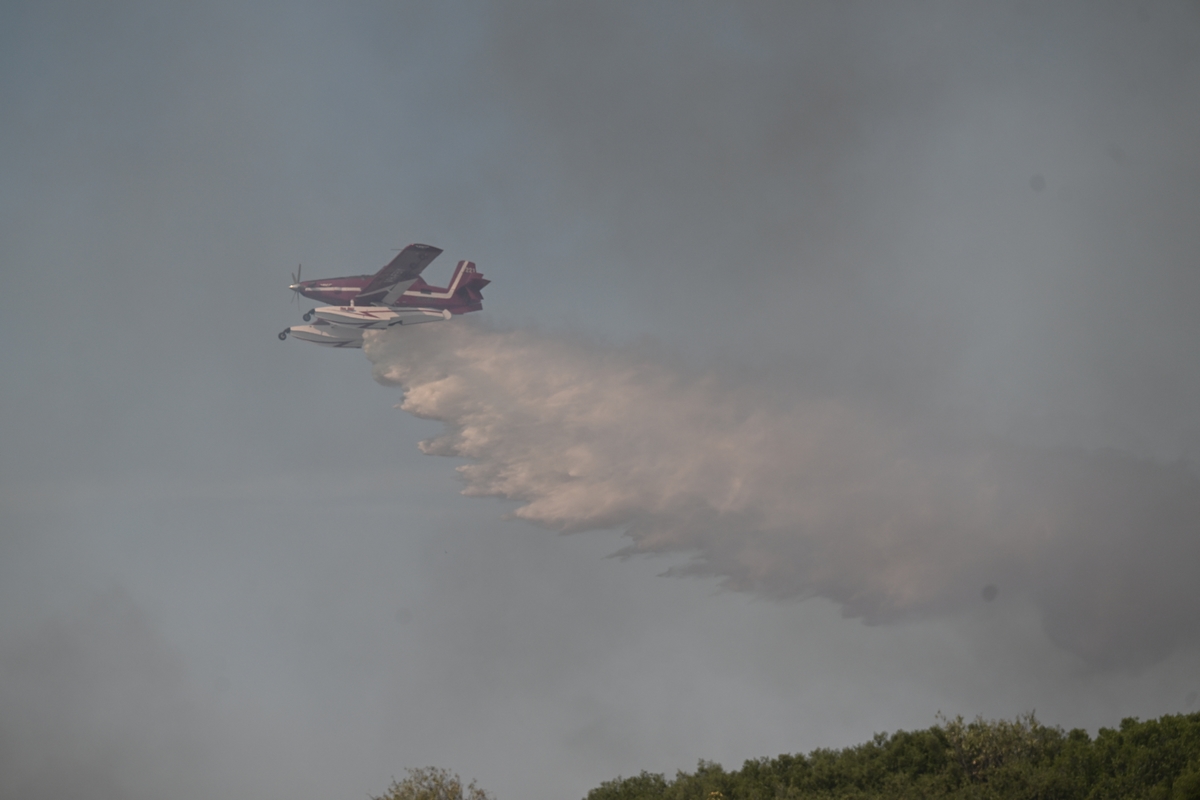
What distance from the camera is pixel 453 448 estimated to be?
69.4 m

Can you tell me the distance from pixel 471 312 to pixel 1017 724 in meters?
47.9

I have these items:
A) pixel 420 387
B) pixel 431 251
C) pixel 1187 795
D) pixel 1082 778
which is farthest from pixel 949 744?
pixel 431 251

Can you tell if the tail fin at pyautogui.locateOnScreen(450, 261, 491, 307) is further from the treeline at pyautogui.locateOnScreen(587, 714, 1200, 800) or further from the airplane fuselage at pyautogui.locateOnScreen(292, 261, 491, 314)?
the treeline at pyautogui.locateOnScreen(587, 714, 1200, 800)

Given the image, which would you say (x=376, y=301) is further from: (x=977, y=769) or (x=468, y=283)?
(x=977, y=769)

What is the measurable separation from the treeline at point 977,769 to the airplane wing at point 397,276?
38706mm

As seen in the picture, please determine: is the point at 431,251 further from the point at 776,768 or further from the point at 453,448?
the point at 776,768

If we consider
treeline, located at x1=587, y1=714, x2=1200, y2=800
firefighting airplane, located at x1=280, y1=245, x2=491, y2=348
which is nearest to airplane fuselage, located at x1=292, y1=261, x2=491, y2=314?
firefighting airplane, located at x1=280, y1=245, x2=491, y2=348

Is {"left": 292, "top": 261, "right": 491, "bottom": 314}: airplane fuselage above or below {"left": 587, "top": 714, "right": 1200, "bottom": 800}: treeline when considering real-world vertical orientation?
above

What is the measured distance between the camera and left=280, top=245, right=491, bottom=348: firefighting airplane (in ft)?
236

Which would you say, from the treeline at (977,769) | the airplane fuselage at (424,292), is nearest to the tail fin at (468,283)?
the airplane fuselage at (424,292)

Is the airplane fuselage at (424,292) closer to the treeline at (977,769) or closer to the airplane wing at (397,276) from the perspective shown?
the airplane wing at (397,276)

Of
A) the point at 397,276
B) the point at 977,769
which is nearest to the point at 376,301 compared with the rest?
the point at 397,276

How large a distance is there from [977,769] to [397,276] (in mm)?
49823

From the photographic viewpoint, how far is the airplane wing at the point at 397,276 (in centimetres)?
7169
